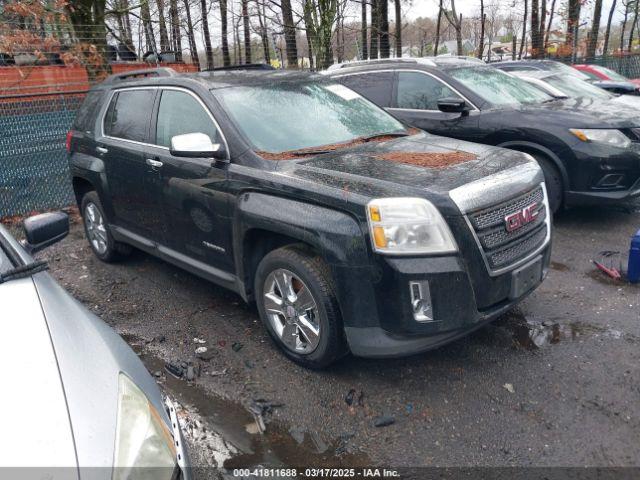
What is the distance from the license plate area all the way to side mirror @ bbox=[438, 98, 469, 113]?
3.15 meters

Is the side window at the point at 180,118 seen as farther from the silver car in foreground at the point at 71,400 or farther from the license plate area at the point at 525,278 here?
the license plate area at the point at 525,278

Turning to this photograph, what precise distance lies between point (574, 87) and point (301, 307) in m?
7.31

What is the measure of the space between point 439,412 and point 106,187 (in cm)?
369

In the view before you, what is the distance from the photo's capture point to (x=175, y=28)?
18891 millimetres

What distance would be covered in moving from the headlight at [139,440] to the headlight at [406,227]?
4.79 feet

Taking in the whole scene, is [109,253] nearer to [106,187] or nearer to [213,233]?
[106,187]

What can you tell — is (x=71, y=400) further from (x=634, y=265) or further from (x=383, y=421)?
(x=634, y=265)

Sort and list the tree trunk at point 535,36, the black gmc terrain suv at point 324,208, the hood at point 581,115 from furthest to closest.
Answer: the tree trunk at point 535,36, the hood at point 581,115, the black gmc terrain suv at point 324,208

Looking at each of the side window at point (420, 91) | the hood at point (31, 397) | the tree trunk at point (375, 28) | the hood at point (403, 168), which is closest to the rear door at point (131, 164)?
the hood at point (403, 168)

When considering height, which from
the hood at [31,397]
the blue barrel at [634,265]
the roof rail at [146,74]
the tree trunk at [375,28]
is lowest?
the blue barrel at [634,265]

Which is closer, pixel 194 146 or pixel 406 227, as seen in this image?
pixel 406 227

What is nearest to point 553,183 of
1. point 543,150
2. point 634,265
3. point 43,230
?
Result: point 543,150

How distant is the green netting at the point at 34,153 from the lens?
24.5 feet

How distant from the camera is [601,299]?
437 cm
